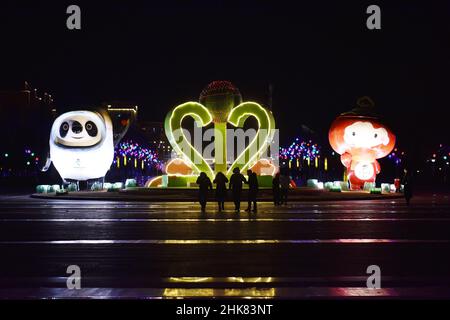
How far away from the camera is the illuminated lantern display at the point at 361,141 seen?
41.2 meters

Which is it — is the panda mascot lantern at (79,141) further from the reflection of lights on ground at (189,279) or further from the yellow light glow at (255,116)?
the reflection of lights on ground at (189,279)

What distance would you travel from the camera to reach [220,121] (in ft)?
127

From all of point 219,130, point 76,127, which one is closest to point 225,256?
point 219,130

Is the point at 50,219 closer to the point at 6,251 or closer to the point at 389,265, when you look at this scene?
the point at 6,251

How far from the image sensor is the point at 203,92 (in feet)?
129

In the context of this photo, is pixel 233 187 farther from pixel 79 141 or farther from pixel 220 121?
pixel 79 141

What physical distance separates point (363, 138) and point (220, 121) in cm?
860

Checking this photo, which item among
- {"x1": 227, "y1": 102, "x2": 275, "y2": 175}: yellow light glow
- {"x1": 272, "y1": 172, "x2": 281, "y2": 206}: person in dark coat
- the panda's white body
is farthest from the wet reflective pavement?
the panda's white body

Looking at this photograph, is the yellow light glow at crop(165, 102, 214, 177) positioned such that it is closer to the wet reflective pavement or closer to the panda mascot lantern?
the panda mascot lantern

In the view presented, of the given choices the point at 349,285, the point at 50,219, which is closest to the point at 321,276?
the point at 349,285

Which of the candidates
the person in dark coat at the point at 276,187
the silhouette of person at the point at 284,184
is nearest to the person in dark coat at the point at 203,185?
the person in dark coat at the point at 276,187
